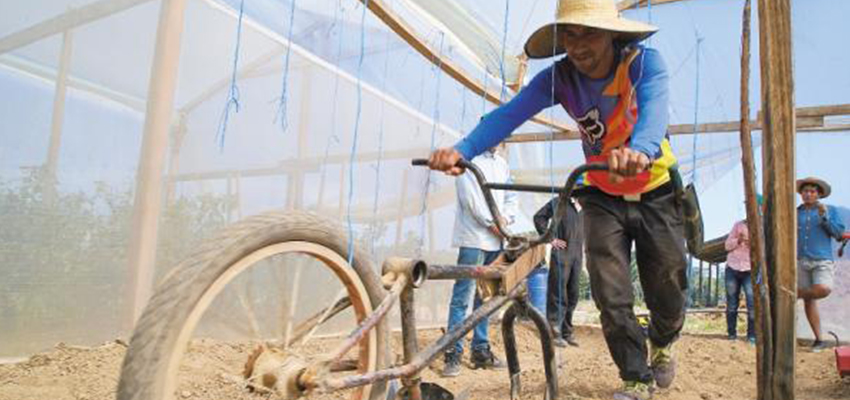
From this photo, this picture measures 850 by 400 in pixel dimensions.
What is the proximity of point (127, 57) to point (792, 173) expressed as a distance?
10.8 feet

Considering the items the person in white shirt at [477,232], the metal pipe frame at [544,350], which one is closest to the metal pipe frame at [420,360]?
the metal pipe frame at [544,350]

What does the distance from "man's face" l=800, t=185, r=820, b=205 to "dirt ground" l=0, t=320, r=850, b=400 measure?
4.70 ft

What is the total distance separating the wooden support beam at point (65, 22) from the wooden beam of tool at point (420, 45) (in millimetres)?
1363

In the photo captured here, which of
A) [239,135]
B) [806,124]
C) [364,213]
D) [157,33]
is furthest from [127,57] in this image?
[806,124]

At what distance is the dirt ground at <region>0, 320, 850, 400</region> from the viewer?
2.57 meters

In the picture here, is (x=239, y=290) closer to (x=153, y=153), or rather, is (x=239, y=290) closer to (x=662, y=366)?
(x=153, y=153)

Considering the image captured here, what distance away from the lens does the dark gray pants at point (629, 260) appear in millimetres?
2605

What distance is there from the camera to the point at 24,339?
287cm

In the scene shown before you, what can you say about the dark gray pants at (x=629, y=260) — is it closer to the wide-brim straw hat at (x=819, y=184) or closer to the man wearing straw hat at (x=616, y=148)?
the man wearing straw hat at (x=616, y=148)

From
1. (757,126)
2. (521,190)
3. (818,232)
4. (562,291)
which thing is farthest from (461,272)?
(818,232)

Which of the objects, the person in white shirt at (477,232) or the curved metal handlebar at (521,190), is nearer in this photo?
the curved metal handlebar at (521,190)

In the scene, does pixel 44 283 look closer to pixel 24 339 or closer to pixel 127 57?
pixel 24 339

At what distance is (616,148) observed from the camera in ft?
7.97

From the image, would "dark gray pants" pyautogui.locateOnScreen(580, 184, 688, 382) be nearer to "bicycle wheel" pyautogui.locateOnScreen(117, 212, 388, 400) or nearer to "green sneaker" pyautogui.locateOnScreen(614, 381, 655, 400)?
"green sneaker" pyautogui.locateOnScreen(614, 381, 655, 400)
